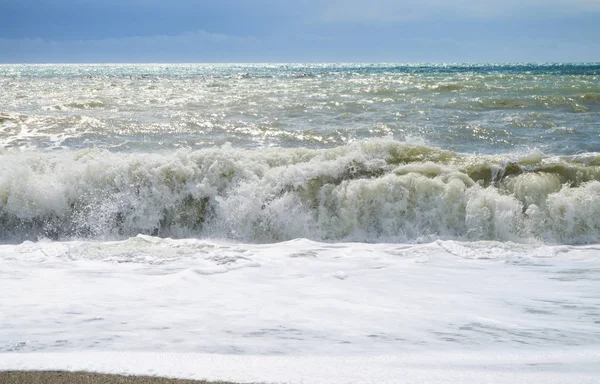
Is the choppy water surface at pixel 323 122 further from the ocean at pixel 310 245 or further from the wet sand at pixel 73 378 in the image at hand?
the wet sand at pixel 73 378

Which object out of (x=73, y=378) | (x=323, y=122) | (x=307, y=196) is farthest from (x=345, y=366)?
(x=323, y=122)

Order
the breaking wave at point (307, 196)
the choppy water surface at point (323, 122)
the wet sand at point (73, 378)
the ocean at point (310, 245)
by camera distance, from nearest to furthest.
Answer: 1. the wet sand at point (73, 378)
2. the ocean at point (310, 245)
3. the breaking wave at point (307, 196)
4. the choppy water surface at point (323, 122)

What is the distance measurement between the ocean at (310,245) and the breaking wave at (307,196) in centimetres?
3

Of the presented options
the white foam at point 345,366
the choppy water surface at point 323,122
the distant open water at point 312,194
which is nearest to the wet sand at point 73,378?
the white foam at point 345,366

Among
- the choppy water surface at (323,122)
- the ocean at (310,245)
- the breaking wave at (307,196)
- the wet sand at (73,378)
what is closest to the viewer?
the wet sand at (73,378)

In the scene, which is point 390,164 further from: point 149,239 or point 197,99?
point 197,99

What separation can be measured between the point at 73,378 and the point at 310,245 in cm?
365

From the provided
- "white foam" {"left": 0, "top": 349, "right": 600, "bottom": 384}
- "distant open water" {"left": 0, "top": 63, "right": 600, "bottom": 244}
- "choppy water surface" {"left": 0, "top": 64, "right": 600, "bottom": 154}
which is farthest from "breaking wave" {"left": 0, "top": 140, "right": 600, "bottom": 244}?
"white foam" {"left": 0, "top": 349, "right": 600, "bottom": 384}

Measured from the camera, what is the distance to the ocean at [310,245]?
11.0 feet

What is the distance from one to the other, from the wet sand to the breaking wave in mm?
4052

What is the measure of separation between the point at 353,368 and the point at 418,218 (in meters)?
4.22

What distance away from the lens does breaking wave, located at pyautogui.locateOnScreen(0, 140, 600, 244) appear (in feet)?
22.1

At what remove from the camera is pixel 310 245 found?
6.16 metres

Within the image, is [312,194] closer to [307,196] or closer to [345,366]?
[307,196]
